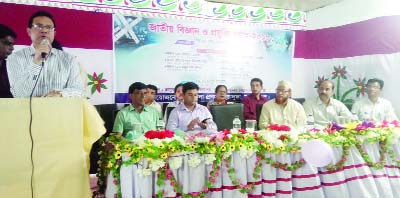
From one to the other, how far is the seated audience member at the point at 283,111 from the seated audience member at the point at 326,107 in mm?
432

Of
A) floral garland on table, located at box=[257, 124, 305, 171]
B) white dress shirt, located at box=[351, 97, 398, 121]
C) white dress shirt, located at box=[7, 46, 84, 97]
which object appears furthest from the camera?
white dress shirt, located at box=[351, 97, 398, 121]

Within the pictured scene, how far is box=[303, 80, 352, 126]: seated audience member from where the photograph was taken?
4.14 metres

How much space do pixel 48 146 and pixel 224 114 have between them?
195 centimetres

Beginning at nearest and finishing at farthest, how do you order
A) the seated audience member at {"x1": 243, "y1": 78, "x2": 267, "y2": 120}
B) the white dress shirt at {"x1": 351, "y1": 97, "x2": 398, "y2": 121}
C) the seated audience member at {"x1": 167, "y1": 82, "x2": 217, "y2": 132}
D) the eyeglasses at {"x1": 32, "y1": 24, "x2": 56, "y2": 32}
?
the seated audience member at {"x1": 167, "y1": 82, "x2": 217, "y2": 132} < the eyeglasses at {"x1": 32, "y1": 24, "x2": 56, "y2": 32} < the white dress shirt at {"x1": 351, "y1": 97, "x2": 398, "y2": 121} < the seated audience member at {"x1": 243, "y1": 78, "x2": 267, "y2": 120}

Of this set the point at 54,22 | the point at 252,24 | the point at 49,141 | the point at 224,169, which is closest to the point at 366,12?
the point at 252,24

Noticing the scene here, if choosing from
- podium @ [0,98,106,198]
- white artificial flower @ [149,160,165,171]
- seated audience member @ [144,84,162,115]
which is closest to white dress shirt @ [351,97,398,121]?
seated audience member @ [144,84,162,115]

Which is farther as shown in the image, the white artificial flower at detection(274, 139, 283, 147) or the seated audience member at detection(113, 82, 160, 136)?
the seated audience member at detection(113, 82, 160, 136)

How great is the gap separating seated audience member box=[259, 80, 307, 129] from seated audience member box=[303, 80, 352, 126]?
43 cm

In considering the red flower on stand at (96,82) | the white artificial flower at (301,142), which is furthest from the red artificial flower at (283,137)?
the red flower on stand at (96,82)

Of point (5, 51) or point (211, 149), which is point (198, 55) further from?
point (211, 149)

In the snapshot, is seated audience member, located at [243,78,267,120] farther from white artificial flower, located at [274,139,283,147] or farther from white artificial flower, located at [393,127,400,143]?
white artificial flower, located at [274,139,283,147]

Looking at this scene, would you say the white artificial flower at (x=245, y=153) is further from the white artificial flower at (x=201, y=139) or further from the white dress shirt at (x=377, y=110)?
the white dress shirt at (x=377, y=110)

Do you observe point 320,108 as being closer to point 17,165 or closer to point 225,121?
point 225,121

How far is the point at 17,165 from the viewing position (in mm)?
1970
